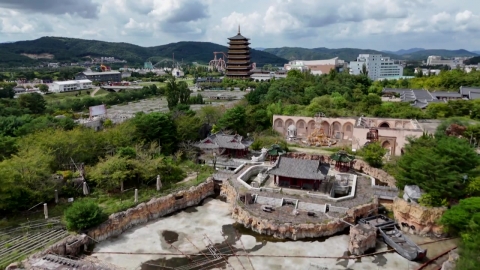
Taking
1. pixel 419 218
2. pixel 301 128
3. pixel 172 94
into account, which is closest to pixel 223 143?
pixel 301 128

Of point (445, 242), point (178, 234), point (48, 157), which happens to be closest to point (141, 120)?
point (48, 157)

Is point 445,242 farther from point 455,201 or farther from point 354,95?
point 354,95

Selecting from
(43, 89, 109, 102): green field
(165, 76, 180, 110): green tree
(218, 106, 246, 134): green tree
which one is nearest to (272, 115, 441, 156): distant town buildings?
(218, 106, 246, 134): green tree

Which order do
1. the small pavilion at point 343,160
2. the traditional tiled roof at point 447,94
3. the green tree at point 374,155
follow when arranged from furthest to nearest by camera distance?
the traditional tiled roof at point 447,94, the green tree at point 374,155, the small pavilion at point 343,160

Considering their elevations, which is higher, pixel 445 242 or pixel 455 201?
pixel 455 201

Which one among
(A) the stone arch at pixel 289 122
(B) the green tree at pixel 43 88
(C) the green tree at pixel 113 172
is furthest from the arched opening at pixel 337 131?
(B) the green tree at pixel 43 88

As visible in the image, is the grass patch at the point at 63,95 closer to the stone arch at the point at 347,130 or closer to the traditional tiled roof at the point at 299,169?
the stone arch at the point at 347,130
